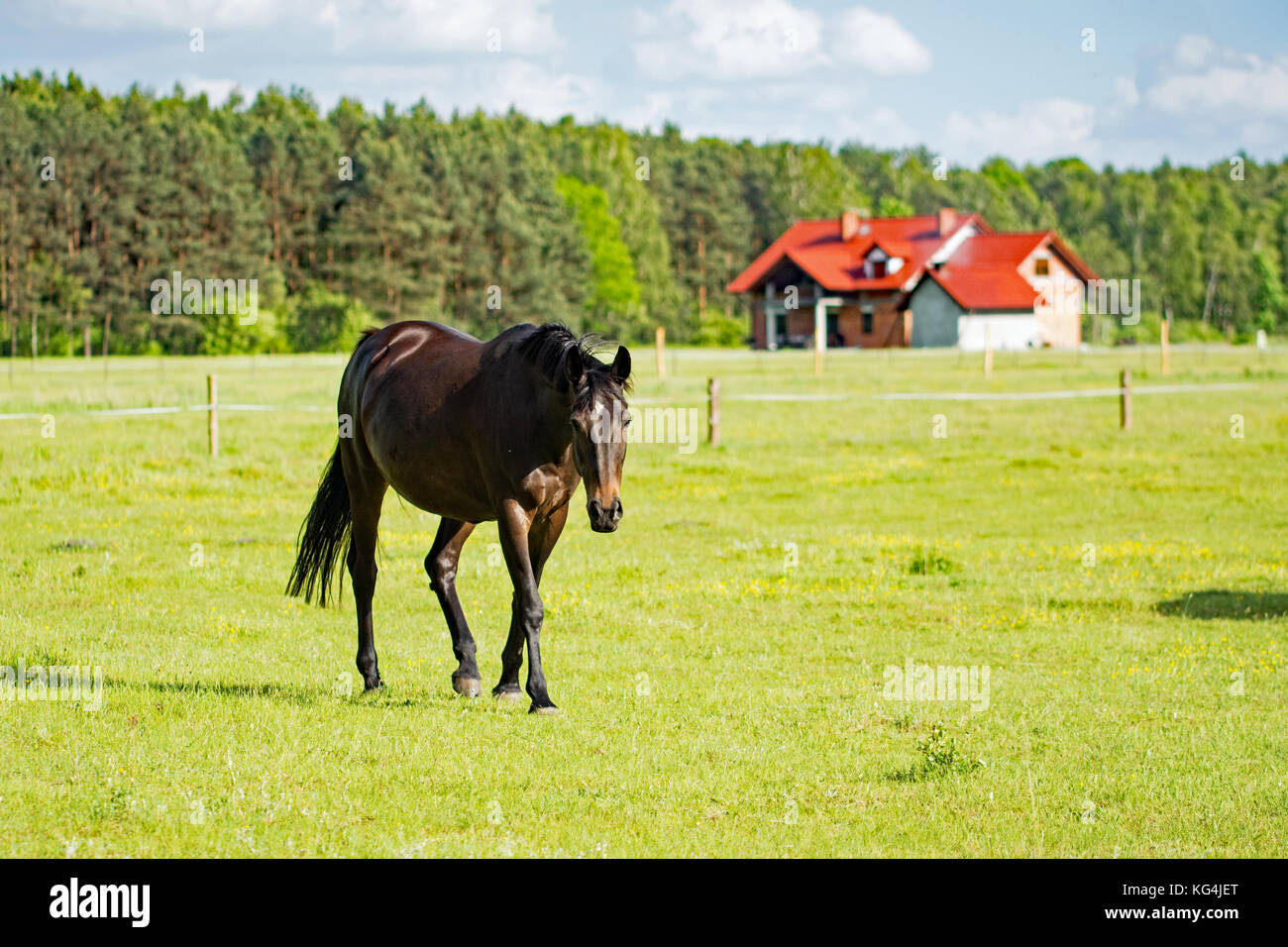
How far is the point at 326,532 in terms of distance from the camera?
9.78 m

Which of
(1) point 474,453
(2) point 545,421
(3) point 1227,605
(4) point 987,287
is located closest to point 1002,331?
(4) point 987,287

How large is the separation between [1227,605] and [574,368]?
26.5 feet

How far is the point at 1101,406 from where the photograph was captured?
33.2m

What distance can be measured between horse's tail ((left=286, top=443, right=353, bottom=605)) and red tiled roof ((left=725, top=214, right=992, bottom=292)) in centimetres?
7064

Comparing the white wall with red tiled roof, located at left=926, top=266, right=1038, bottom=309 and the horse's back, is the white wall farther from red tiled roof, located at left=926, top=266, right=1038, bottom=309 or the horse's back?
the horse's back

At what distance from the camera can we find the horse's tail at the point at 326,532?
9.71 metres

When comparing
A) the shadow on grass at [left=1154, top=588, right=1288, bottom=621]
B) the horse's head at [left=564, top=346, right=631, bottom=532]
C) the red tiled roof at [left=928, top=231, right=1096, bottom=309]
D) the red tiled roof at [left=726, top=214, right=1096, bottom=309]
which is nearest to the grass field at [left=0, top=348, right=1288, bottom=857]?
the shadow on grass at [left=1154, top=588, right=1288, bottom=621]

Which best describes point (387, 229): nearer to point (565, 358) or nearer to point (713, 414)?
point (713, 414)

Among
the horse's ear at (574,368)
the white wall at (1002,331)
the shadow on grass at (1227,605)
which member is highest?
the white wall at (1002,331)

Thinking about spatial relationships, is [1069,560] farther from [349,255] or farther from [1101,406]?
[349,255]

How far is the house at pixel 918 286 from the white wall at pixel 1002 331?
0.06 meters

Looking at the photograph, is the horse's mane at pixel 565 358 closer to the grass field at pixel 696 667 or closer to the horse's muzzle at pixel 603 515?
the horse's muzzle at pixel 603 515

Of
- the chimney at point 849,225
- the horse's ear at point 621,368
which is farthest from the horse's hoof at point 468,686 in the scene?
the chimney at point 849,225
